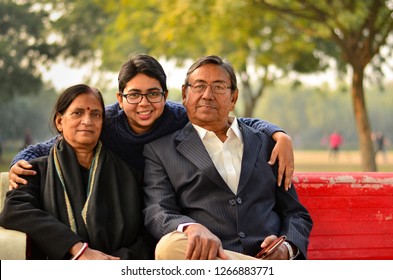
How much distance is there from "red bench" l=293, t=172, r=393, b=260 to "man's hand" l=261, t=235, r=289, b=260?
0.74 m

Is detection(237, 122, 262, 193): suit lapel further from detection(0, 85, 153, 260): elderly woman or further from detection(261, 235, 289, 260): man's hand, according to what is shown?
detection(0, 85, 153, 260): elderly woman

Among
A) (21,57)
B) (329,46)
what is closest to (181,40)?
(329,46)

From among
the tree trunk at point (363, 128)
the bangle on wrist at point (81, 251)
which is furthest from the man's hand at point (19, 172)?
the tree trunk at point (363, 128)

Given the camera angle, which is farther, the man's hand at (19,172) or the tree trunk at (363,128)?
the tree trunk at (363,128)

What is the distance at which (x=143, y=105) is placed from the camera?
3889 millimetres

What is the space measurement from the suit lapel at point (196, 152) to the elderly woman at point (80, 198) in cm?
36

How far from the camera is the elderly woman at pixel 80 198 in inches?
136

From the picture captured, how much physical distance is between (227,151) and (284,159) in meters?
0.36

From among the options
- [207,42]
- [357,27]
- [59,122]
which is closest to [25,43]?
[207,42]

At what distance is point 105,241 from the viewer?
3586 mm

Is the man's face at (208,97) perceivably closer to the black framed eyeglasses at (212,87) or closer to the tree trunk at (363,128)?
the black framed eyeglasses at (212,87)

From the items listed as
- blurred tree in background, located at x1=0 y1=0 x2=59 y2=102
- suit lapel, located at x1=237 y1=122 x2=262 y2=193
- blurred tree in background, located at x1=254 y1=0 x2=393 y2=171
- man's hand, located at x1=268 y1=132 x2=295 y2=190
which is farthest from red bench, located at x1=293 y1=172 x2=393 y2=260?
blurred tree in background, located at x1=0 y1=0 x2=59 y2=102

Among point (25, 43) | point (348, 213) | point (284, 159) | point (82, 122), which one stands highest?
point (25, 43)

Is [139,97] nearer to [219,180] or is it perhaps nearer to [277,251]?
[219,180]
